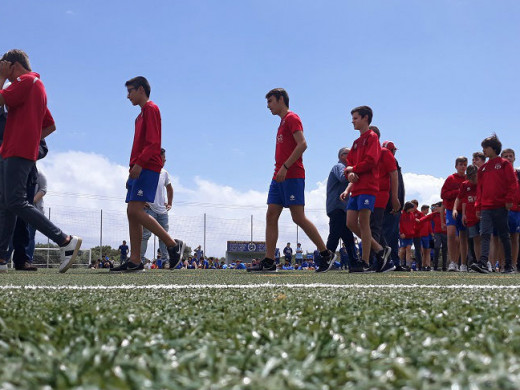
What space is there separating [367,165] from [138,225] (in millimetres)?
2642

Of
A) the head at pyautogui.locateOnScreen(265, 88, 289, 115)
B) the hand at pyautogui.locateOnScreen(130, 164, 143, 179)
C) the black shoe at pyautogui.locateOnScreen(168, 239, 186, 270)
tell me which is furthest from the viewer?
the head at pyautogui.locateOnScreen(265, 88, 289, 115)

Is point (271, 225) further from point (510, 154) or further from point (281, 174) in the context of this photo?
point (510, 154)

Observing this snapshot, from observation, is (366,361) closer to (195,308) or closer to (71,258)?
(195,308)

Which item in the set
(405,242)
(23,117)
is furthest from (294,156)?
(405,242)

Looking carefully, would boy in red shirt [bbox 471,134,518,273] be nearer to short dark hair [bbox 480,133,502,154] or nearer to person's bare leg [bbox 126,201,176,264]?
short dark hair [bbox 480,133,502,154]

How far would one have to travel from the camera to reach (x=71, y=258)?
5297 millimetres

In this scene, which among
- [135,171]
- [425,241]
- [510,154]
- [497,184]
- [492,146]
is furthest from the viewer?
[425,241]

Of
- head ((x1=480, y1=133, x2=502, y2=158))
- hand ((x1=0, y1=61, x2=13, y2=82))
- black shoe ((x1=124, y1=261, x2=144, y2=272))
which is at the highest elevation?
hand ((x1=0, y1=61, x2=13, y2=82))

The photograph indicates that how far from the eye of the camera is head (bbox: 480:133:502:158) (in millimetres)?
7387

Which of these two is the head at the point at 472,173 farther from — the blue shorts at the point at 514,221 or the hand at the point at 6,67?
the hand at the point at 6,67

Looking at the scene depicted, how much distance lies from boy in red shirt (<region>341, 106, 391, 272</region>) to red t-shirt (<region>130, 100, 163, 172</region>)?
7.29ft

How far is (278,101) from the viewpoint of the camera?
6.60m

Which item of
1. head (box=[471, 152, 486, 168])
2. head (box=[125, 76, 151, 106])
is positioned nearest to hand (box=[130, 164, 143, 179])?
head (box=[125, 76, 151, 106])

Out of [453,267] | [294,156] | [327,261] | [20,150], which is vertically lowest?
[453,267]
